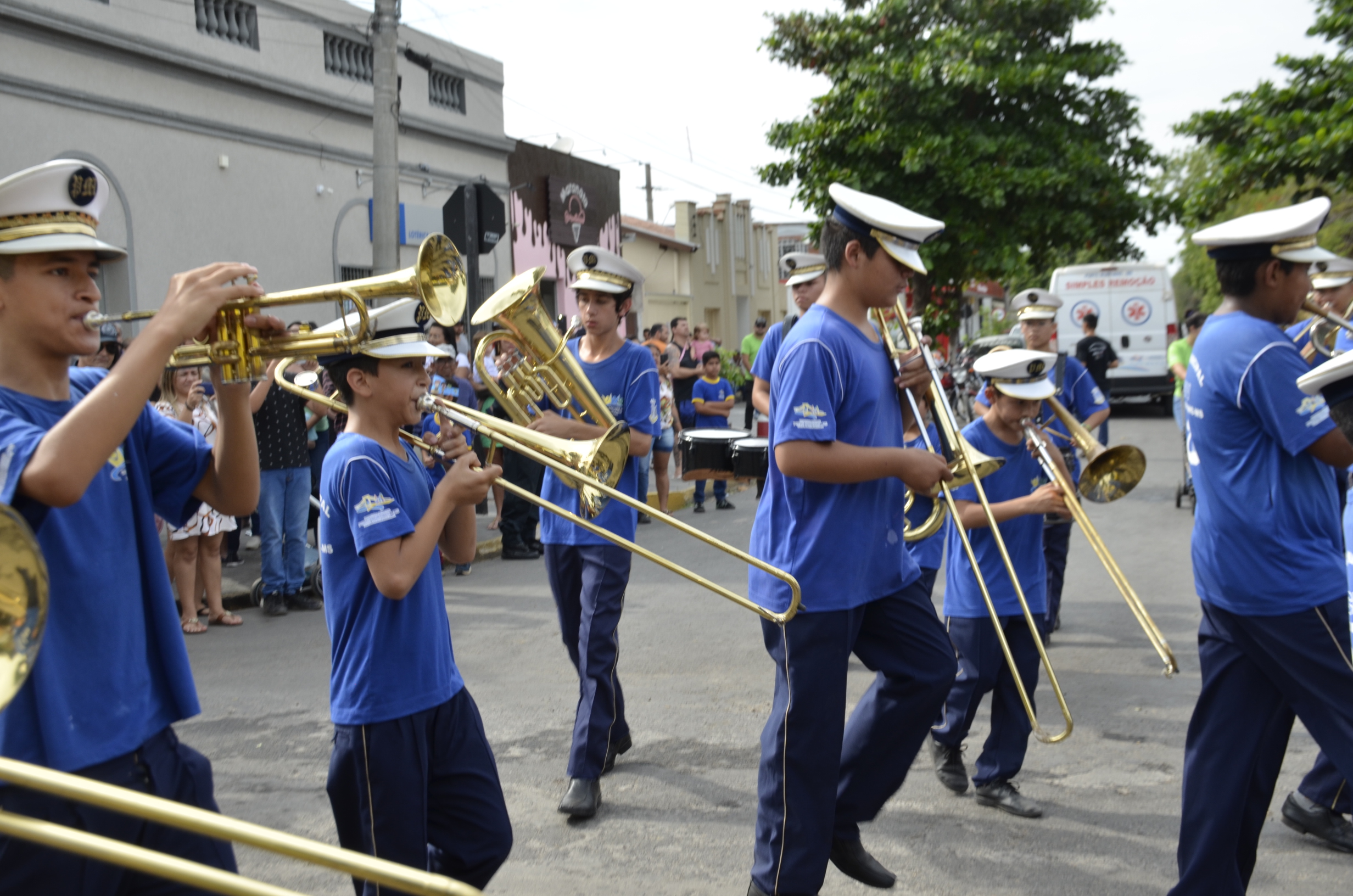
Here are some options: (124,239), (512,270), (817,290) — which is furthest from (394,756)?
(512,270)

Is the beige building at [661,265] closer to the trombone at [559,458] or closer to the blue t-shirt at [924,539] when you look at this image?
the blue t-shirt at [924,539]

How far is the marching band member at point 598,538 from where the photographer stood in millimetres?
4543

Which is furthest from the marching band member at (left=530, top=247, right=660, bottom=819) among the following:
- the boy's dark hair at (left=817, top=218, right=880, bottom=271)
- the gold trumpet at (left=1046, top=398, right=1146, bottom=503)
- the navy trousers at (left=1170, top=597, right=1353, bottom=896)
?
the navy trousers at (left=1170, top=597, right=1353, bottom=896)

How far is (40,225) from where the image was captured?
83.5 inches

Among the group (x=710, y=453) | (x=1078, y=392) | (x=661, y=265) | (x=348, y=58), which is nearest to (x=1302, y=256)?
(x=1078, y=392)

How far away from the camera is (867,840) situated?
4211 millimetres

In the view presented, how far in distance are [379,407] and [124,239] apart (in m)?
11.2

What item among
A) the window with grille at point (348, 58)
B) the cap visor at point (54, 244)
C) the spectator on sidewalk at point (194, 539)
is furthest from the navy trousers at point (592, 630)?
the window with grille at point (348, 58)

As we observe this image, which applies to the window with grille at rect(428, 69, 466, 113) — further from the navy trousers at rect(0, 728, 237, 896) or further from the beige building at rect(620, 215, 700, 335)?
the navy trousers at rect(0, 728, 237, 896)

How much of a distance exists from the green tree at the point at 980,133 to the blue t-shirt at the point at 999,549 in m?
13.4

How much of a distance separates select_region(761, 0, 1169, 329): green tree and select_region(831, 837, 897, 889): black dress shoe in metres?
15.1

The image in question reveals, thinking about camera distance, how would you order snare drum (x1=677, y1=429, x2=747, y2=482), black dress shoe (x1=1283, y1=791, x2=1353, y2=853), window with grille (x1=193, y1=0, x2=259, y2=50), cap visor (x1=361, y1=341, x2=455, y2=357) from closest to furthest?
cap visor (x1=361, y1=341, x2=455, y2=357) → black dress shoe (x1=1283, y1=791, x2=1353, y2=853) → snare drum (x1=677, y1=429, x2=747, y2=482) → window with grille (x1=193, y1=0, x2=259, y2=50)

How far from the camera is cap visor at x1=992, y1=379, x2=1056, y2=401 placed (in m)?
4.71

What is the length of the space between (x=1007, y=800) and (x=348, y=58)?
49.8 ft
